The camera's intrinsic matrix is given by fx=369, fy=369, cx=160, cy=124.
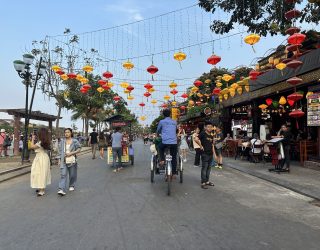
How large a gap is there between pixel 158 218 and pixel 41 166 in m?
4.01

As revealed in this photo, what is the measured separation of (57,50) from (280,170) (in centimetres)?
2235

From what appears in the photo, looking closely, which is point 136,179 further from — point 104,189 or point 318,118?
point 318,118

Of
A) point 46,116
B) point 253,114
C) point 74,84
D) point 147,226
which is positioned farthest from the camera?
point 74,84

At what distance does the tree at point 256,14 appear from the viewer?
14.6 m

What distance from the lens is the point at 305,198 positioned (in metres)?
8.75

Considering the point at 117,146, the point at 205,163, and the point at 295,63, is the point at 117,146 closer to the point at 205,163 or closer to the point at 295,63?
the point at 205,163

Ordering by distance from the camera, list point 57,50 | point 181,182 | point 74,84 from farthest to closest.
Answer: point 74,84
point 57,50
point 181,182

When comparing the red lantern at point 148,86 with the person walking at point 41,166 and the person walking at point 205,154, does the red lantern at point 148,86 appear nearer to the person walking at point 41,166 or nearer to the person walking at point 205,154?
the person walking at point 205,154

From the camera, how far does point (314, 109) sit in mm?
14109

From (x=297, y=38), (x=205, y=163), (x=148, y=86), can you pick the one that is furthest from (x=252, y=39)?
(x=148, y=86)

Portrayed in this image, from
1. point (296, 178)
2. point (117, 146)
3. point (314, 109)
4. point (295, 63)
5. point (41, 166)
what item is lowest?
point (296, 178)

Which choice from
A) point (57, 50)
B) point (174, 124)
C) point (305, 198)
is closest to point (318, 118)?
point (305, 198)

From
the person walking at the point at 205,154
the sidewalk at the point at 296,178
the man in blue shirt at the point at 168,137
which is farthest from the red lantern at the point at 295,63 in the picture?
the man in blue shirt at the point at 168,137

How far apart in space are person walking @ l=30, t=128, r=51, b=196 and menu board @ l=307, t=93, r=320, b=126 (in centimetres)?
996
